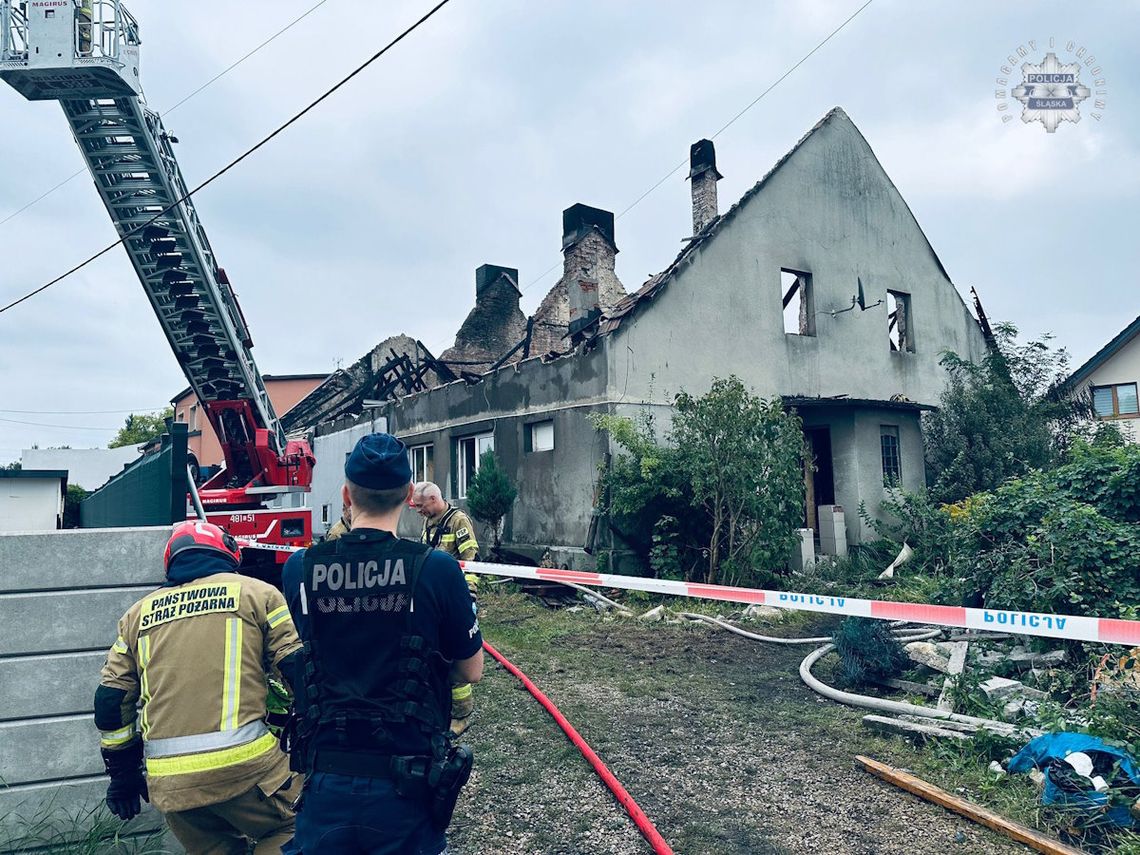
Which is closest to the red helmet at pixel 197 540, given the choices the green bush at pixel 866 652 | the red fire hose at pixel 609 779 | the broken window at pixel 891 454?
the red fire hose at pixel 609 779

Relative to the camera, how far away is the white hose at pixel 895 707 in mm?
4394

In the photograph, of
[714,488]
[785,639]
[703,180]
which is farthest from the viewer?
[703,180]

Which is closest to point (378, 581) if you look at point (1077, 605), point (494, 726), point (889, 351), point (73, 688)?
point (73, 688)

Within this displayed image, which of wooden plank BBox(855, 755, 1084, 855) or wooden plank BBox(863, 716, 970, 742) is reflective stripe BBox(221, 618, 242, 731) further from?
wooden plank BBox(863, 716, 970, 742)

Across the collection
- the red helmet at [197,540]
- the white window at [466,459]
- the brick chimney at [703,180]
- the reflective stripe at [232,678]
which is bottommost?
the reflective stripe at [232,678]

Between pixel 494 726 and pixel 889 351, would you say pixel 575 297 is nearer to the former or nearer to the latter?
pixel 889 351

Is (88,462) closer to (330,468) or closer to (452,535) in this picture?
(330,468)

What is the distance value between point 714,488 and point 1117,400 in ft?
60.4

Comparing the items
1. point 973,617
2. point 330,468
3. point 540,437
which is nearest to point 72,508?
point 330,468

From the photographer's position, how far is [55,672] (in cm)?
339

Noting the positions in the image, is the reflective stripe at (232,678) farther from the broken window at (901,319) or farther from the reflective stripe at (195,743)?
the broken window at (901,319)

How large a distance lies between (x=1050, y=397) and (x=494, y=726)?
14714 millimetres

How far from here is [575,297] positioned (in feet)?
51.9

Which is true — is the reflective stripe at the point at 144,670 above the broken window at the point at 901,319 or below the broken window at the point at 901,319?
below
